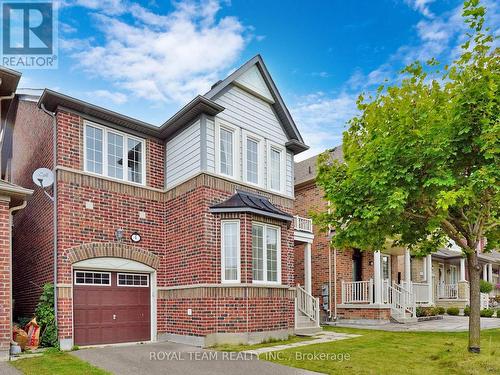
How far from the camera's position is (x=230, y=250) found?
493 inches

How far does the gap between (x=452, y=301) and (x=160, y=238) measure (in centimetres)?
2007

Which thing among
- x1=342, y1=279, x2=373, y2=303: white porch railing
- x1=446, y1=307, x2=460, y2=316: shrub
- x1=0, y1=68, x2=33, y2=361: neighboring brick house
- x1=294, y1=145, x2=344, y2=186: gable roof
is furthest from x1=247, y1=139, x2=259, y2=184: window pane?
x1=446, y1=307, x2=460, y2=316: shrub

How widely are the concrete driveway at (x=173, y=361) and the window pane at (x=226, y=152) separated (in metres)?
5.47

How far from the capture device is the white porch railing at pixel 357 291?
58.9ft

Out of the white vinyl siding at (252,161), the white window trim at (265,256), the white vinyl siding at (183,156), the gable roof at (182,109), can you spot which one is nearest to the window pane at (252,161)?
the white vinyl siding at (252,161)

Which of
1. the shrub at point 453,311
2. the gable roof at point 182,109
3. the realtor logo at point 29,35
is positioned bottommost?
the shrub at point 453,311

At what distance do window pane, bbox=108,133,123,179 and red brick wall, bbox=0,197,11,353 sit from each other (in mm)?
3321

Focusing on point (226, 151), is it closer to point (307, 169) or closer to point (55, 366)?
point (55, 366)

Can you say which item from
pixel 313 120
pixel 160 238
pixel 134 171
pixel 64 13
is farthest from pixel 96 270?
pixel 313 120

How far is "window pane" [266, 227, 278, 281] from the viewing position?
1330cm

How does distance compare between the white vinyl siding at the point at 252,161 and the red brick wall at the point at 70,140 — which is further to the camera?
the white vinyl siding at the point at 252,161

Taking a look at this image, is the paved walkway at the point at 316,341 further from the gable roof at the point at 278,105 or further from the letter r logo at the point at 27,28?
the letter r logo at the point at 27,28

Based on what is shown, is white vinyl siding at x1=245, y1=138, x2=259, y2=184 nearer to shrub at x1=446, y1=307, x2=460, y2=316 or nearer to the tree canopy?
Answer: the tree canopy

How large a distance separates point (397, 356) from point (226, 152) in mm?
7642
